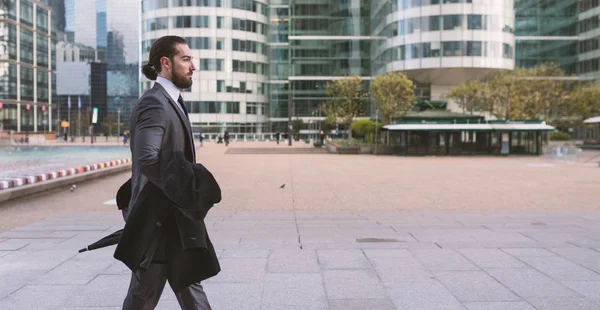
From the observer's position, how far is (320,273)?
5.60m

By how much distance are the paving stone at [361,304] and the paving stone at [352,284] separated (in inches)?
4.5

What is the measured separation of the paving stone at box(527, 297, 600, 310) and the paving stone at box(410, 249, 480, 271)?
1.14 m

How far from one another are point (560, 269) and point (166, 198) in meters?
4.30

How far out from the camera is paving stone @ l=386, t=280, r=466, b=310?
4531 mm

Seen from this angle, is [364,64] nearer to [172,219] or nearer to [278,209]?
[278,209]

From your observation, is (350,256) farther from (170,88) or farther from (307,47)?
(307,47)

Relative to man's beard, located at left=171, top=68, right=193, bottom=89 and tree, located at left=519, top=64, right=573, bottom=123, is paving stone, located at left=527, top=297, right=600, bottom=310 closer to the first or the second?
man's beard, located at left=171, top=68, right=193, bottom=89

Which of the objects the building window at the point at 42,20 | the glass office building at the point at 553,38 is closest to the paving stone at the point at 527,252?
the building window at the point at 42,20

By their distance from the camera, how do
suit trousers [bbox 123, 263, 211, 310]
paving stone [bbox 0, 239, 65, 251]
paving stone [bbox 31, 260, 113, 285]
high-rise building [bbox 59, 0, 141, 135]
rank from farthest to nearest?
high-rise building [bbox 59, 0, 141, 135] → paving stone [bbox 0, 239, 65, 251] → paving stone [bbox 31, 260, 113, 285] → suit trousers [bbox 123, 263, 211, 310]

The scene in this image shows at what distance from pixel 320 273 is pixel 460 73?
61901 millimetres

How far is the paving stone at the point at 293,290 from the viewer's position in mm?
4648

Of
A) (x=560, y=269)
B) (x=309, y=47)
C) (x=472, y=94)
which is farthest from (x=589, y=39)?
(x=560, y=269)

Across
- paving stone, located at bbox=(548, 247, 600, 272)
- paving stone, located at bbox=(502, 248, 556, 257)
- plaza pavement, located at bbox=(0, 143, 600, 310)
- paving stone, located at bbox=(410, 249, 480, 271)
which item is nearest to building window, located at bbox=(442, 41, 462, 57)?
plaza pavement, located at bbox=(0, 143, 600, 310)

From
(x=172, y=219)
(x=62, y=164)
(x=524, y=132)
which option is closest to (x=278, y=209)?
(x=172, y=219)
